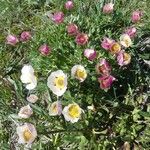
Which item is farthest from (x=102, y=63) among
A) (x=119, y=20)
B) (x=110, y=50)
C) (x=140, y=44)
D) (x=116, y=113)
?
(x=119, y=20)

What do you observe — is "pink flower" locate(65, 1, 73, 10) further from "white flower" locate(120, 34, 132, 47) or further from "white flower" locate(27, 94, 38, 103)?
"white flower" locate(27, 94, 38, 103)

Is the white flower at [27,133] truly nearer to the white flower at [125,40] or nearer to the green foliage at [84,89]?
the green foliage at [84,89]

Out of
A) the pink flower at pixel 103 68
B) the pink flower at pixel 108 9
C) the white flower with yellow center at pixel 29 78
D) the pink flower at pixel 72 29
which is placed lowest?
the white flower with yellow center at pixel 29 78

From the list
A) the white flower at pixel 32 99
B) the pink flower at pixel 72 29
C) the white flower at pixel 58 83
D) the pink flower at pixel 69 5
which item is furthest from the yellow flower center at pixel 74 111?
the pink flower at pixel 69 5

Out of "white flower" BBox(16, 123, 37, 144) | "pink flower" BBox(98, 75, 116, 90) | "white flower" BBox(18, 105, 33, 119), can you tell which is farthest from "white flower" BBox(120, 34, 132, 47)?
"white flower" BBox(16, 123, 37, 144)

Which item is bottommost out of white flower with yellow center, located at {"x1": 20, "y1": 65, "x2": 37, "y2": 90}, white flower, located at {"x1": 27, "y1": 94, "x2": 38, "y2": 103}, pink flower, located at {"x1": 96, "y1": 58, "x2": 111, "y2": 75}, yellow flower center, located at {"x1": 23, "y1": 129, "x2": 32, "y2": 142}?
yellow flower center, located at {"x1": 23, "y1": 129, "x2": 32, "y2": 142}
